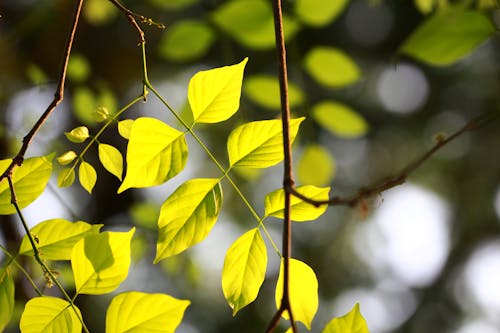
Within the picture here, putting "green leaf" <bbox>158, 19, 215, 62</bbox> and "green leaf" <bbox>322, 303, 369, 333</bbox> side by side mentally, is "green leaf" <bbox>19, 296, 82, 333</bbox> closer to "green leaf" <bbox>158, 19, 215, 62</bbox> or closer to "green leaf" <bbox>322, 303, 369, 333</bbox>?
"green leaf" <bbox>322, 303, 369, 333</bbox>

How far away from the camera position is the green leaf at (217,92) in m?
0.57

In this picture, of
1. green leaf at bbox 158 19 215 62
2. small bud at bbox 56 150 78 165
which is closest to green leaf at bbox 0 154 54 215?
small bud at bbox 56 150 78 165

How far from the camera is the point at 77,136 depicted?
0.59 m

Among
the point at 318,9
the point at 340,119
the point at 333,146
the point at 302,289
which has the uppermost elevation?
the point at 318,9

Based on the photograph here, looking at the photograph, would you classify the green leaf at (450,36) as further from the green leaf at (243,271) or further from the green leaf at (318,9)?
the green leaf at (318,9)

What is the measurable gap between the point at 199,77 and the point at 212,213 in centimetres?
12

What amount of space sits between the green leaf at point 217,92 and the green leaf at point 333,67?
20.2 inches

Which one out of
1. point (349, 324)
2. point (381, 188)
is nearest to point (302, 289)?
point (349, 324)

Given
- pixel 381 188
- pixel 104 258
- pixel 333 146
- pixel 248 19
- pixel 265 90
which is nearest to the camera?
pixel 381 188

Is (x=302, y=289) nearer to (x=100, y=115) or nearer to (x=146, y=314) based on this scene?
(x=146, y=314)

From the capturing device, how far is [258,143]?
59cm

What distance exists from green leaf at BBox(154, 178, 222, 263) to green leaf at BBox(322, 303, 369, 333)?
13 centimetres

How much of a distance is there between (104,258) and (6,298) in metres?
0.10

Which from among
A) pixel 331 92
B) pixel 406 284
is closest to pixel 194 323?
pixel 406 284
